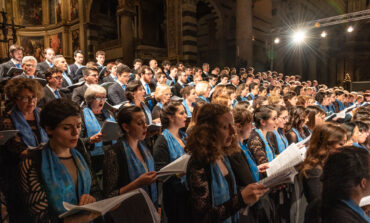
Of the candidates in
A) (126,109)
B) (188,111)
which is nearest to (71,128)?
(126,109)

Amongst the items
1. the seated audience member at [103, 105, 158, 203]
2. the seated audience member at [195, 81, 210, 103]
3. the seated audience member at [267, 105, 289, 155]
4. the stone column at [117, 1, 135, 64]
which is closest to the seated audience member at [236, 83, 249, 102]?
the seated audience member at [195, 81, 210, 103]

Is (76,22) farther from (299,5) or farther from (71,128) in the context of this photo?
(71,128)

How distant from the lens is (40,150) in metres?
1.75

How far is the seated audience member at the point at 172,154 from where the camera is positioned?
210 cm

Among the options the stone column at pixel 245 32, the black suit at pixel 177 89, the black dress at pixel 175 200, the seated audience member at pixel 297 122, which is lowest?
the black dress at pixel 175 200

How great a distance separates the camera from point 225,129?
74.2 inches

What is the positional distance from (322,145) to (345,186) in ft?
3.51

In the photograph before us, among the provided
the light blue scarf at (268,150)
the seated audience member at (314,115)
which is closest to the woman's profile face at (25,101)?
the light blue scarf at (268,150)

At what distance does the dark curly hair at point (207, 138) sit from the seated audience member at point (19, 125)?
5.06 feet

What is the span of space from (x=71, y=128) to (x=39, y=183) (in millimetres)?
414

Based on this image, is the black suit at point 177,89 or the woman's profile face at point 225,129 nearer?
the woman's profile face at point 225,129

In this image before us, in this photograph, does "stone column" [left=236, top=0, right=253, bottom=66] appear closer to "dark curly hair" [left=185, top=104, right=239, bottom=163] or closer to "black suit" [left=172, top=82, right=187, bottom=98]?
"black suit" [left=172, top=82, right=187, bottom=98]

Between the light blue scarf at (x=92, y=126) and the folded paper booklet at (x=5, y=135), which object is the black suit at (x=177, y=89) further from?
the folded paper booklet at (x=5, y=135)

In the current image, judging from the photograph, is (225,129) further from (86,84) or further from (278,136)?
(86,84)
